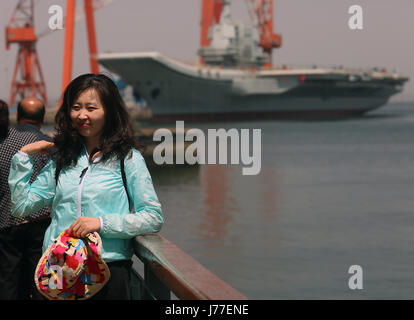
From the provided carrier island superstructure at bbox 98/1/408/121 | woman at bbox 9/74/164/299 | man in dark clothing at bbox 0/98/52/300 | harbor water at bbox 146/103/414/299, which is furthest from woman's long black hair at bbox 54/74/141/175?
carrier island superstructure at bbox 98/1/408/121

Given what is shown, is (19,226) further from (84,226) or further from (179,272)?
(179,272)

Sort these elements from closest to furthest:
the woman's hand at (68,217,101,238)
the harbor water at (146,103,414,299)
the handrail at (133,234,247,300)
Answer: the handrail at (133,234,247,300), the woman's hand at (68,217,101,238), the harbor water at (146,103,414,299)

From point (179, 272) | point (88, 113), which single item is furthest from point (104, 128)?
point (179, 272)

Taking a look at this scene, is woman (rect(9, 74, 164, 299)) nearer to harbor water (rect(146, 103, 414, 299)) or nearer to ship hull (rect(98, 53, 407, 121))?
harbor water (rect(146, 103, 414, 299))

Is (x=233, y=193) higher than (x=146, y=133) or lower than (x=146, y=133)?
lower

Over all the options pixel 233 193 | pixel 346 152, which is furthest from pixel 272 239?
pixel 346 152

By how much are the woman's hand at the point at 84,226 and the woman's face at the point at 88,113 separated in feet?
1.20

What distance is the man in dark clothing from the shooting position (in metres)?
3.71

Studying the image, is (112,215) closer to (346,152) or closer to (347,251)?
(347,251)

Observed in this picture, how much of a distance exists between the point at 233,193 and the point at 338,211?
4.80 metres

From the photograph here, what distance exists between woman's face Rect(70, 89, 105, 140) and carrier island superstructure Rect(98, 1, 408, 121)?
176 feet

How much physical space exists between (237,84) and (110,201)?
64.2 m

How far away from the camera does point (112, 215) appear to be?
2.59 metres

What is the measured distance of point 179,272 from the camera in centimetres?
234
